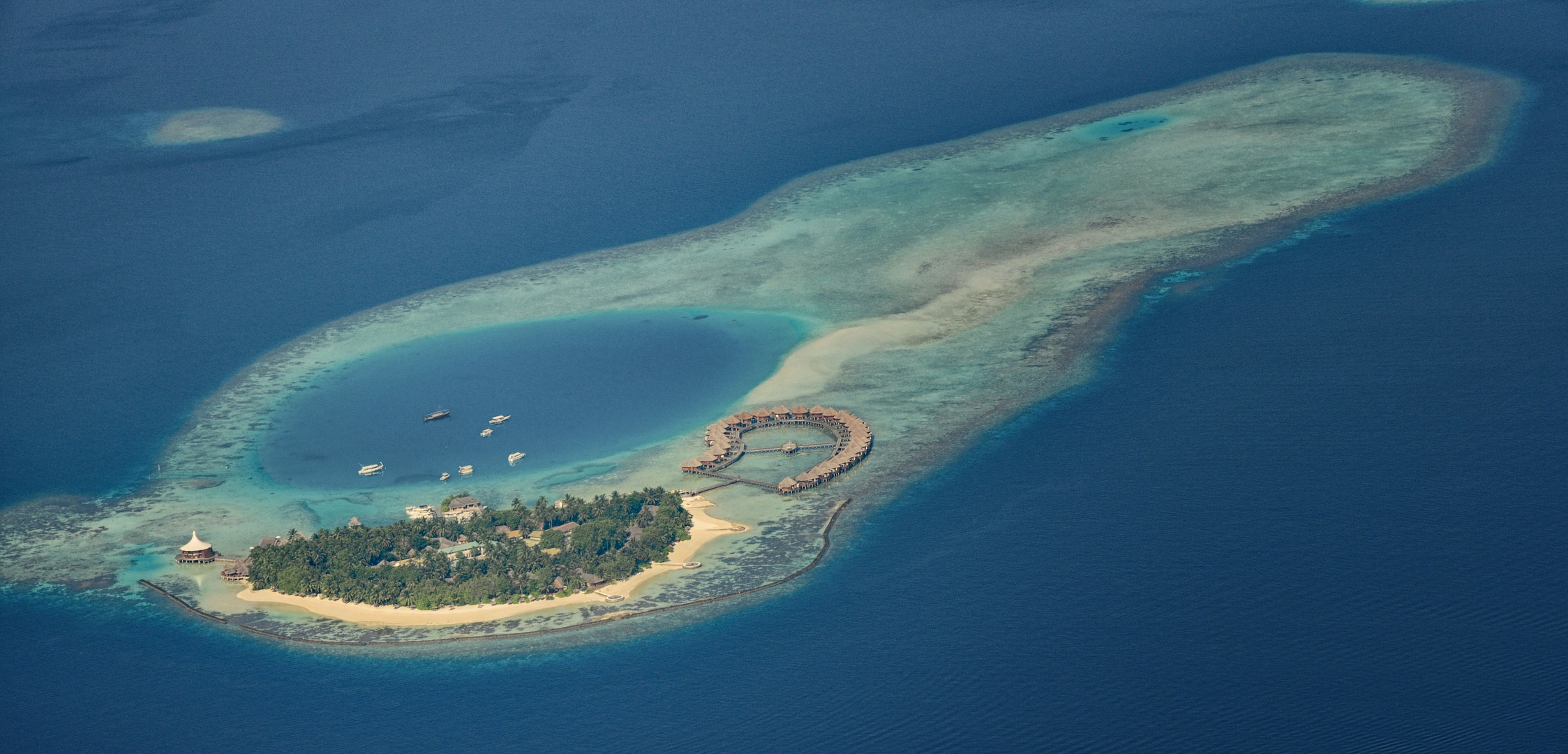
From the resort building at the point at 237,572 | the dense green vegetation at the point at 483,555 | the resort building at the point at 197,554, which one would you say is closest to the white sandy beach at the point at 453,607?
the dense green vegetation at the point at 483,555

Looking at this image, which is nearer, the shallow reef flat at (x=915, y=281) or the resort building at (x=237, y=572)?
the resort building at (x=237, y=572)

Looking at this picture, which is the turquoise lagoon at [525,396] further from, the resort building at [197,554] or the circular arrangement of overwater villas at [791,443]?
the resort building at [197,554]

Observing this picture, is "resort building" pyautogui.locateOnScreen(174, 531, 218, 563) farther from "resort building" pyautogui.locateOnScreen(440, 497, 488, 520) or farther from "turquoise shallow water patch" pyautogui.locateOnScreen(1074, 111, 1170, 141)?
"turquoise shallow water patch" pyautogui.locateOnScreen(1074, 111, 1170, 141)

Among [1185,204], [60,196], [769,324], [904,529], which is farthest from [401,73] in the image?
[904,529]

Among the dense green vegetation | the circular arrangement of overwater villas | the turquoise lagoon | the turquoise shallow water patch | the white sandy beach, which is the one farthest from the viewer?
the turquoise shallow water patch

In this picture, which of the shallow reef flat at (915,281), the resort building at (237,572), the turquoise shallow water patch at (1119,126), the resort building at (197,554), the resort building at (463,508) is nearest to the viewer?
the resort building at (237,572)

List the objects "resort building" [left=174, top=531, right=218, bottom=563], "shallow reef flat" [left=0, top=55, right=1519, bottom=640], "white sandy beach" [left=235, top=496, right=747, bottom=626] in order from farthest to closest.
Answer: "shallow reef flat" [left=0, top=55, right=1519, bottom=640], "resort building" [left=174, top=531, right=218, bottom=563], "white sandy beach" [left=235, top=496, right=747, bottom=626]

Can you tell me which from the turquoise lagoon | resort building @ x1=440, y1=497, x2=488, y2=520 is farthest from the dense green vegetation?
the turquoise lagoon

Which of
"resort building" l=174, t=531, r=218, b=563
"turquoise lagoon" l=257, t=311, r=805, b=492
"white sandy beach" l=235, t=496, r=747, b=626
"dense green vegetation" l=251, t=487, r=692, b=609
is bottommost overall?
"white sandy beach" l=235, t=496, r=747, b=626
